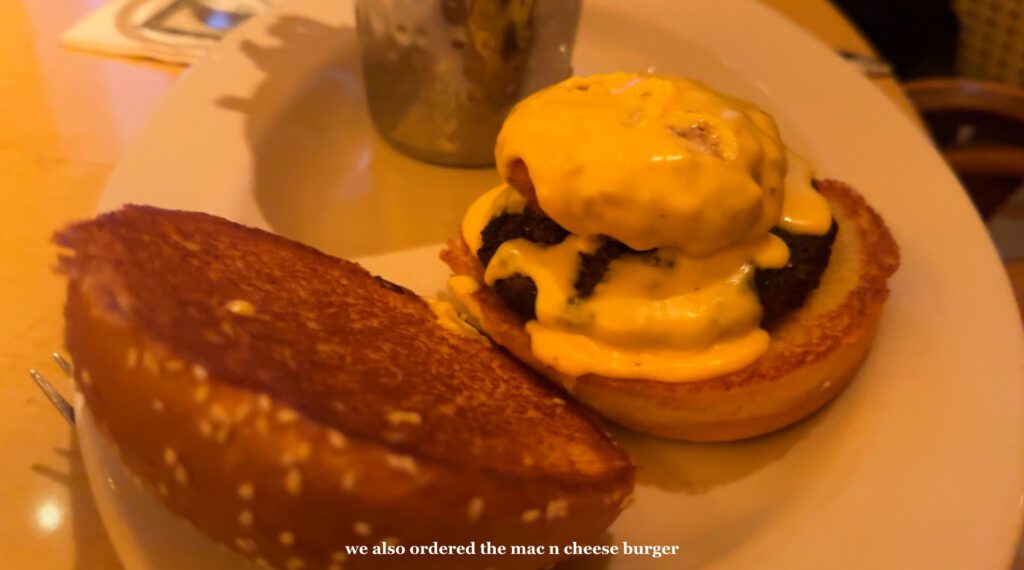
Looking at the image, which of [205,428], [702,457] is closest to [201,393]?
[205,428]

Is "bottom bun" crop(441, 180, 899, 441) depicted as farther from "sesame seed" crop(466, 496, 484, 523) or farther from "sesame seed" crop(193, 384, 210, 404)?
"sesame seed" crop(193, 384, 210, 404)

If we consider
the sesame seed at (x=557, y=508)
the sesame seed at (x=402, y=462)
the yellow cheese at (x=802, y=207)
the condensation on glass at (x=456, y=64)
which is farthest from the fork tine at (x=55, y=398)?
the yellow cheese at (x=802, y=207)

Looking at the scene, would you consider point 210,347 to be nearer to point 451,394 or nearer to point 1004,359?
point 451,394

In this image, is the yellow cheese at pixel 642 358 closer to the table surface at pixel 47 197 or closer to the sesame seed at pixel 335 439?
the sesame seed at pixel 335 439

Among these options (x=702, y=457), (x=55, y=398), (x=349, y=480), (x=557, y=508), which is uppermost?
(x=349, y=480)

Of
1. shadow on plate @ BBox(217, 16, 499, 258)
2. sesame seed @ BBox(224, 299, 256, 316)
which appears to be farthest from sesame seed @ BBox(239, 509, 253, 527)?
shadow on plate @ BBox(217, 16, 499, 258)

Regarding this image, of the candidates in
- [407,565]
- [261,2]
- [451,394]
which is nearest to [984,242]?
[451,394]

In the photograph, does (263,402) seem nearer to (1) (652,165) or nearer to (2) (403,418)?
(2) (403,418)

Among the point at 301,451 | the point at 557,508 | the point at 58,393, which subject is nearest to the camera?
the point at 301,451
